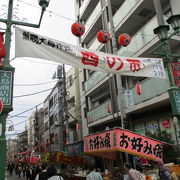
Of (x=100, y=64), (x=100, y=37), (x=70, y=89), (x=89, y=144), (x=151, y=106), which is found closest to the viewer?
(x=100, y=64)

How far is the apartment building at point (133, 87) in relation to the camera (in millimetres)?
13038

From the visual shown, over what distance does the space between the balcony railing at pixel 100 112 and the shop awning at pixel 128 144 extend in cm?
1020

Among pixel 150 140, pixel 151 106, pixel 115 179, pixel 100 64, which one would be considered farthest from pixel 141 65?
pixel 151 106

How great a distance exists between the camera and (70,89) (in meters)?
32.8

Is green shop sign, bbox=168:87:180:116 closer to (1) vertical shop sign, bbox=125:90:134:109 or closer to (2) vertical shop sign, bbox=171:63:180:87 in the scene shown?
(2) vertical shop sign, bbox=171:63:180:87

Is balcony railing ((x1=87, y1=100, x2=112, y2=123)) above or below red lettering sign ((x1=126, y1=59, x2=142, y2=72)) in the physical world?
above

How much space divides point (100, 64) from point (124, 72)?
0.95 metres

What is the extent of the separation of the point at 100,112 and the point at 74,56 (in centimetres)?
1423

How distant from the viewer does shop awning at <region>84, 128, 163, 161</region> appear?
281 inches

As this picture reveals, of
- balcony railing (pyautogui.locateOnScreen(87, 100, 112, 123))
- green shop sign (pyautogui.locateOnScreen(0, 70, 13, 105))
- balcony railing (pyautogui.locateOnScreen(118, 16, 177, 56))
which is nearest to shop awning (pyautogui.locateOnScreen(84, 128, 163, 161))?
green shop sign (pyautogui.locateOnScreen(0, 70, 13, 105))

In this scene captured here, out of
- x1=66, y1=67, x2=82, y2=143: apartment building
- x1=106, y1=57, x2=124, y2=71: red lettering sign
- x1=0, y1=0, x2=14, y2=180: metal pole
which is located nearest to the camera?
x1=0, y1=0, x2=14, y2=180: metal pole

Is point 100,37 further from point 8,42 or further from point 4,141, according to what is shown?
point 4,141

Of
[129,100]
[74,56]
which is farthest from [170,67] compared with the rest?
[129,100]

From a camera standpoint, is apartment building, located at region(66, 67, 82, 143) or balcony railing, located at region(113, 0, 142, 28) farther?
apartment building, located at region(66, 67, 82, 143)
